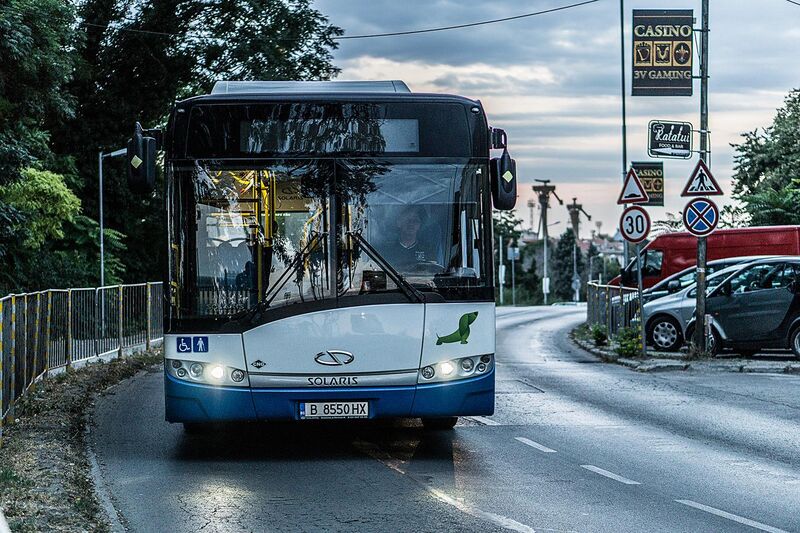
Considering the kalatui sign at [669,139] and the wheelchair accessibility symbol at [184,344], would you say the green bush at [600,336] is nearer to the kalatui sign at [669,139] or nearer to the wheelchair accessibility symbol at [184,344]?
the kalatui sign at [669,139]

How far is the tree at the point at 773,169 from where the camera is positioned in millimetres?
41562

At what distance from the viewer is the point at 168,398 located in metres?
11.3

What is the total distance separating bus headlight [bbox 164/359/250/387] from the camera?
1107 centimetres

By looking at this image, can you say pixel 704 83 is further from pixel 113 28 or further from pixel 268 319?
pixel 113 28

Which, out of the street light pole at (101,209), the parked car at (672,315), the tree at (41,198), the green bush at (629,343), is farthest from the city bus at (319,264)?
the street light pole at (101,209)

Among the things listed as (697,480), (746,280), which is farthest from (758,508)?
(746,280)

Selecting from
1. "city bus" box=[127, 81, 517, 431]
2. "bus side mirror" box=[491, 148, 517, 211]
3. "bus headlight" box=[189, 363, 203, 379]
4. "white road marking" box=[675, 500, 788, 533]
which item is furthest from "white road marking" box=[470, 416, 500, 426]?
"white road marking" box=[675, 500, 788, 533]

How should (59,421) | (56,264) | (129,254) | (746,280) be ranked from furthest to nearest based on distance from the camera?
1. (129,254)
2. (56,264)
3. (746,280)
4. (59,421)

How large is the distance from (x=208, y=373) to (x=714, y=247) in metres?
27.3

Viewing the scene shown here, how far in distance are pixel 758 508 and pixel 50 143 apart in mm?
39883

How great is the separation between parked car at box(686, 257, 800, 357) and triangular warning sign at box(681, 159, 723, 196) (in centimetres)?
160

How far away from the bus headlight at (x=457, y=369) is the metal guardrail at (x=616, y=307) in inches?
626

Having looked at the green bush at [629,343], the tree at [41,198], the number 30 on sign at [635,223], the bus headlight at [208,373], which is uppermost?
the tree at [41,198]

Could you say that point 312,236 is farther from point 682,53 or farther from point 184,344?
point 682,53
